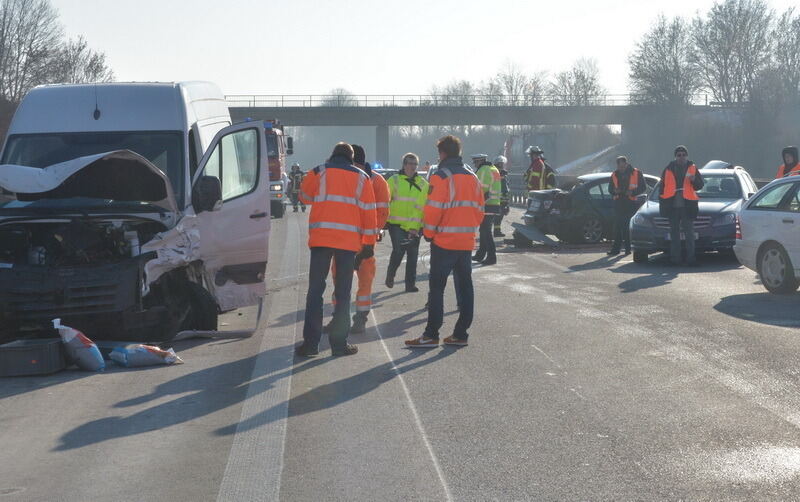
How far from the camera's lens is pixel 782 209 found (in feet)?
46.7

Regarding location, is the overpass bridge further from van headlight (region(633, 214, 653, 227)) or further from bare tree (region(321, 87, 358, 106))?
van headlight (region(633, 214, 653, 227))

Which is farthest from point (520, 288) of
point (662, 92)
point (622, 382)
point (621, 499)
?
point (662, 92)

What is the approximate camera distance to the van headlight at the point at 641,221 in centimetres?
1880

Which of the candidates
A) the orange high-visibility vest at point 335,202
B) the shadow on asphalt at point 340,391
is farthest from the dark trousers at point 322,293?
the shadow on asphalt at point 340,391

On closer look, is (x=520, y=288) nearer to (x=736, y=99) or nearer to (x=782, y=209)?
(x=782, y=209)

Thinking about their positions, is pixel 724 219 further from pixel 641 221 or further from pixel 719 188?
pixel 719 188

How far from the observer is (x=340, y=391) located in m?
8.36

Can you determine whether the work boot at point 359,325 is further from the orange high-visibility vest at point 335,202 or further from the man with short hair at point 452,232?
the orange high-visibility vest at point 335,202

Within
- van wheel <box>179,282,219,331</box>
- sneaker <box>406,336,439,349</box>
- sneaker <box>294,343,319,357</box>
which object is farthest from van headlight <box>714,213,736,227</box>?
sneaker <box>294,343,319,357</box>

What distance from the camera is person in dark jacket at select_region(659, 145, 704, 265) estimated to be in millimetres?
17969

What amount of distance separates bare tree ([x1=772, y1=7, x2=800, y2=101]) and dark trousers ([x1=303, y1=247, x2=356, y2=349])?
275ft

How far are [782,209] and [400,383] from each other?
24.6 ft

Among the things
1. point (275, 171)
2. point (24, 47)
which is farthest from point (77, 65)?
point (275, 171)

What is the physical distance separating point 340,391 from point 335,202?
222 centimetres
